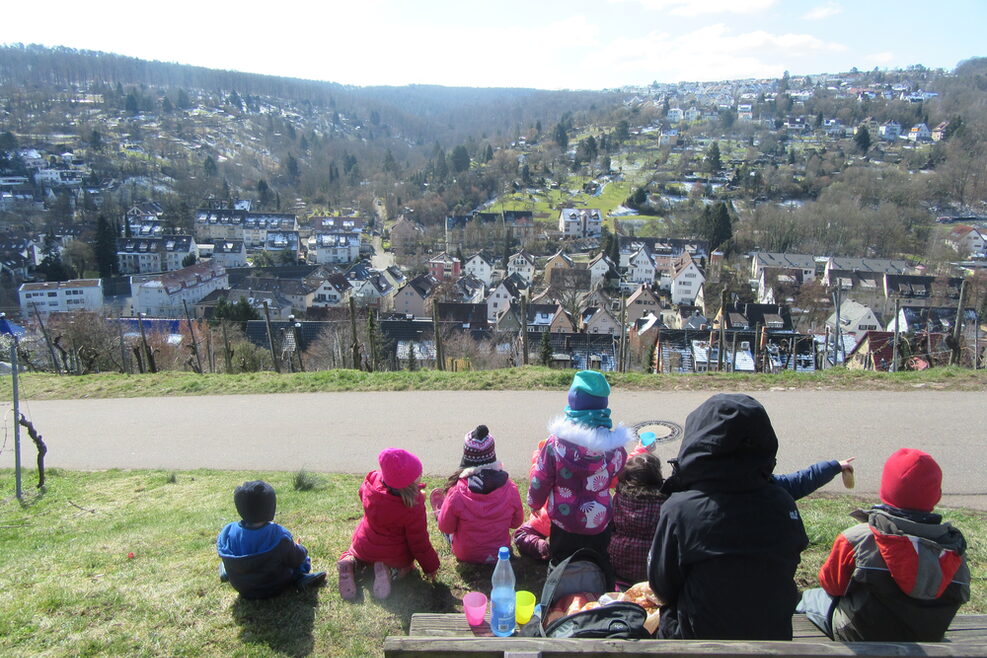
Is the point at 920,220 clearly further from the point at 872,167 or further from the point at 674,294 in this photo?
the point at 674,294

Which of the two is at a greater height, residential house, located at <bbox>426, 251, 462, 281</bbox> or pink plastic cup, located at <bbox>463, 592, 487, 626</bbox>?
pink plastic cup, located at <bbox>463, 592, 487, 626</bbox>

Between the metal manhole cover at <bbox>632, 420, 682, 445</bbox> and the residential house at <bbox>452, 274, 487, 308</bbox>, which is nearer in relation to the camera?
the metal manhole cover at <bbox>632, 420, 682, 445</bbox>

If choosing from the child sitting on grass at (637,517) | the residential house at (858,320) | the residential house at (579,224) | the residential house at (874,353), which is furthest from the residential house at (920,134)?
the child sitting on grass at (637,517)

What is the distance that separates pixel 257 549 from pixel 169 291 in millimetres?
50677

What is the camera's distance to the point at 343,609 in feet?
11.7

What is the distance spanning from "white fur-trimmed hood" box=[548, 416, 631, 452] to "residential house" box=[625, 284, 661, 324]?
42.4 metres

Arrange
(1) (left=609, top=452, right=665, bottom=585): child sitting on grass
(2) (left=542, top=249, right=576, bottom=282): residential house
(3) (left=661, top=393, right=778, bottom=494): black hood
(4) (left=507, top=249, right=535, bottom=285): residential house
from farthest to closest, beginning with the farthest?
(4) (left=507, top=249, right=535, bottom=285): residential house → (2) (left=542, top=249, right=576, bottom=282): residential house → (1) (left=609, top=452, right=665, bottom=585): child sitting on grass → (3) (left=661, top=393, right=778, bottom=494): black hood

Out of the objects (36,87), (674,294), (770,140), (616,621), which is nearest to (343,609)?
(616,621)

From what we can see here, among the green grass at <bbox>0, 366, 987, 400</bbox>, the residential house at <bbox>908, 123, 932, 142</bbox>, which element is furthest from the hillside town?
the green grass at <bbox>0, 366, 987, 400</bbox>

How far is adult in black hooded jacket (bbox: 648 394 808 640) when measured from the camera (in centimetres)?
215

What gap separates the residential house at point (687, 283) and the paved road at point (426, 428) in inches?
1754

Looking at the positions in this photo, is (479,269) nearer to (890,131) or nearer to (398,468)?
(398,468)

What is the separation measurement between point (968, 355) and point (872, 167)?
9822 centimetres

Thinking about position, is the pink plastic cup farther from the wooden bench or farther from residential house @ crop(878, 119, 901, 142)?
residential house @ crop(878, 119, 901, 142)
